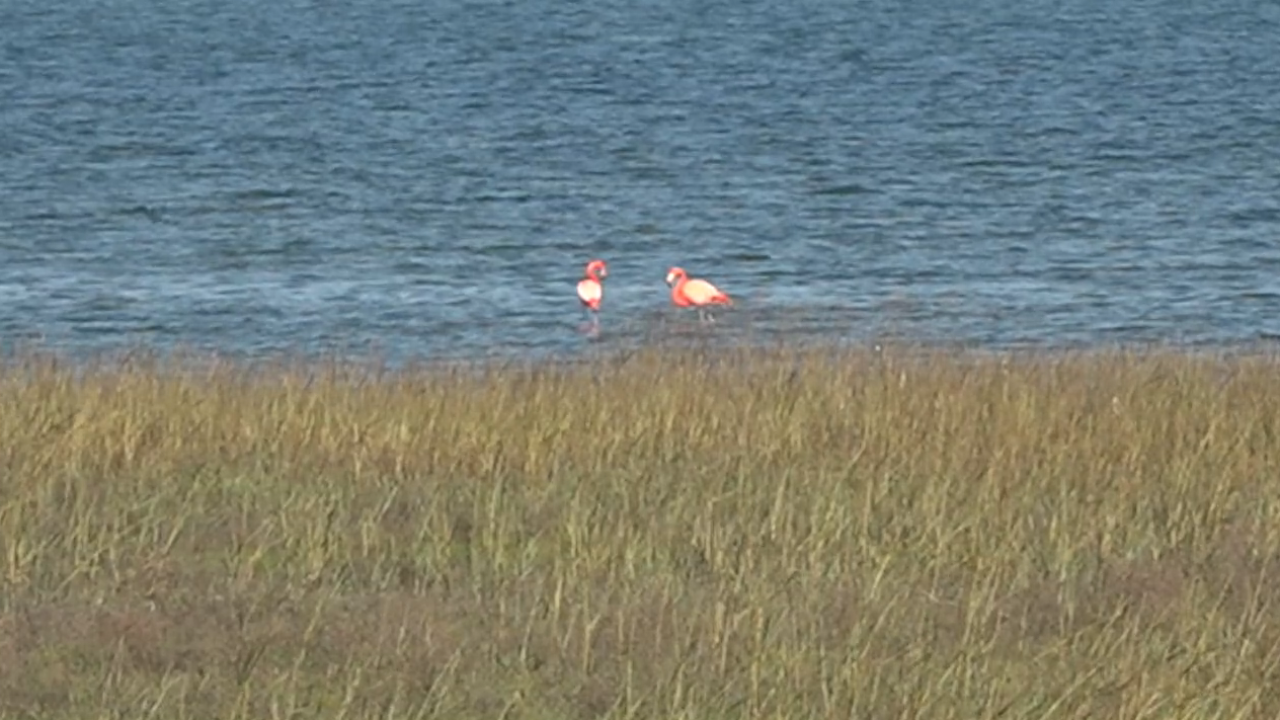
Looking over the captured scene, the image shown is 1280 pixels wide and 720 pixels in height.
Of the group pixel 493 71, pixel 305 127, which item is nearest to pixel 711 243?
pixel 305 127

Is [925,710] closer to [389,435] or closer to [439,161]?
[389,435]

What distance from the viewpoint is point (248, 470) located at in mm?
9539

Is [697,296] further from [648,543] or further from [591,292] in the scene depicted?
[648,543]

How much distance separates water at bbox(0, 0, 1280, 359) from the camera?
64.8 ft

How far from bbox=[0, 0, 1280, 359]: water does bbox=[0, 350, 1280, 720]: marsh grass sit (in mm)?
6076

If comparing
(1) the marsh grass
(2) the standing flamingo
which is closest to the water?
(2) the standing flamingo

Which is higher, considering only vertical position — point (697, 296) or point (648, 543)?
point (648, 543)

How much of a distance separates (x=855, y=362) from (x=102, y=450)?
3.57 meters

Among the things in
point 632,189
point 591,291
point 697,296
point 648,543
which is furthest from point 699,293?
point 648,543

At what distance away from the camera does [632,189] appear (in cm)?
2791

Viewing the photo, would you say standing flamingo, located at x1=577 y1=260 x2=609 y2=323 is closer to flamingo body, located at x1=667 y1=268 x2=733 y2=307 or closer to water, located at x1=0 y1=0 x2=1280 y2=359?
water, located at x1=0 y1=0 x2=1280 y2=359

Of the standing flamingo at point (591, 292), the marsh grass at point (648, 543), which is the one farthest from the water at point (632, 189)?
the marsh grass at point (648, 543)

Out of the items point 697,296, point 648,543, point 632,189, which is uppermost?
point 648,543

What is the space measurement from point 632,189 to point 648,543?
19749 millimetres
